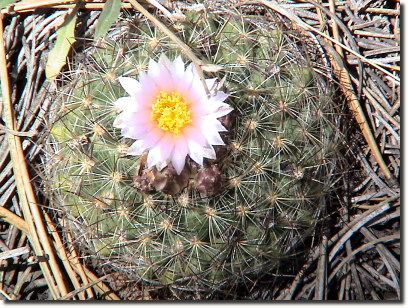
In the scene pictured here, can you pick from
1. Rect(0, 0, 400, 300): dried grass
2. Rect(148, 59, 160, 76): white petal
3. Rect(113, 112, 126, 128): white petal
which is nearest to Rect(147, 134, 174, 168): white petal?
Rect(113, 112, 126, 128): white petal

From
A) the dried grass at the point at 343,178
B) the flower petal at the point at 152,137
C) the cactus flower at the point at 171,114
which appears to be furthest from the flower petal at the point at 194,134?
the dried grass at the point at 343,178

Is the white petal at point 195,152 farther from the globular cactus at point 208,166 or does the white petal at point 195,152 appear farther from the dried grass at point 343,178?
the dried grass at point 343,178

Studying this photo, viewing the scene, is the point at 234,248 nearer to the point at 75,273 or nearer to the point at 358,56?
the point at 75,273

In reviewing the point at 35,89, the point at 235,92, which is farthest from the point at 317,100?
the point at 35,89

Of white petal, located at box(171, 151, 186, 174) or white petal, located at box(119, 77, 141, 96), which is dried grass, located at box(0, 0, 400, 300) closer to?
white petal, located at box(119, 77, 141, 96)

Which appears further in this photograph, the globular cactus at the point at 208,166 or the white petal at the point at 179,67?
the globular cactus at the point at 208,166

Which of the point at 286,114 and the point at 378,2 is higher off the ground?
the point at 378,2

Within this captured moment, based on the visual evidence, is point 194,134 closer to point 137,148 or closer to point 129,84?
point 137,148
